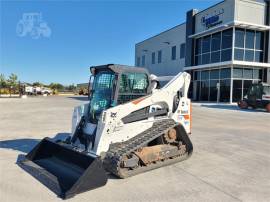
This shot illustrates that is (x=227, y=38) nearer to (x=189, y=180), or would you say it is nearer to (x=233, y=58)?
(x=233, y=58)

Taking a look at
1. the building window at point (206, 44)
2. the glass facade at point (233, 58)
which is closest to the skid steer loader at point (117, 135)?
the glass facade at point (233, 58)

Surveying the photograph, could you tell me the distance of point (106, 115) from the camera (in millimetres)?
5547

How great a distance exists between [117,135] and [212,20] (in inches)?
1036

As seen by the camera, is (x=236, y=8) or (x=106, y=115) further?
(x=236, y=8)

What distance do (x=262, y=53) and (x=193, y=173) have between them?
25.2m

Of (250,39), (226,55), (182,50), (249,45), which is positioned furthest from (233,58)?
(182,50)

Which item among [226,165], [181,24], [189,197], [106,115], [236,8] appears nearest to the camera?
[189,197]

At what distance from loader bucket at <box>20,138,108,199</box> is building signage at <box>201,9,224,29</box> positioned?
1006 inches

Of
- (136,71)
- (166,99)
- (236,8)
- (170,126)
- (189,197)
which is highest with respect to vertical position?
(236,8)

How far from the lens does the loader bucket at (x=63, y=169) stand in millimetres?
4637

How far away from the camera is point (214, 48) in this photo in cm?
2870

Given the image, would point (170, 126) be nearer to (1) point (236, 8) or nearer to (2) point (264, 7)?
(1) point (236, 8)

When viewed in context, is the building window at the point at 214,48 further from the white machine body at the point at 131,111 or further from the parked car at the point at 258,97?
the white machine body at the point at 131,111

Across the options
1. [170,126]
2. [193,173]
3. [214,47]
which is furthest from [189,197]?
[214,47]
